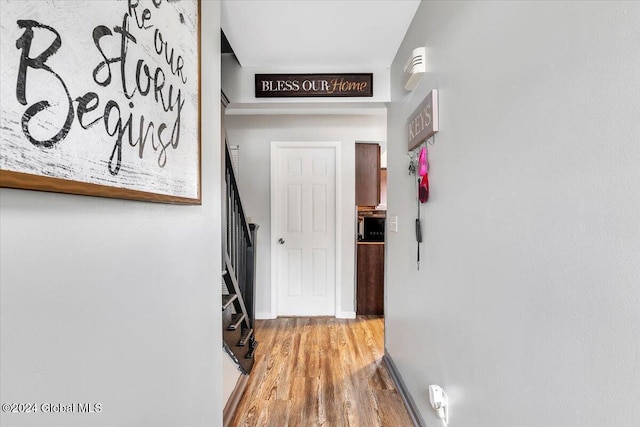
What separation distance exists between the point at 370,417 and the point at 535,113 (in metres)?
1.86

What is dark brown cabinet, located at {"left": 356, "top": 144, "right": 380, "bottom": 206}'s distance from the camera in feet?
11.9

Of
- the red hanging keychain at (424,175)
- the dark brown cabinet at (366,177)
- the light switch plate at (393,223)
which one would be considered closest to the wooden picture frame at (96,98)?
the red hanging keychain at (424,175)

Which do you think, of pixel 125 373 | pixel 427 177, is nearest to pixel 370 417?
pixel 427 177

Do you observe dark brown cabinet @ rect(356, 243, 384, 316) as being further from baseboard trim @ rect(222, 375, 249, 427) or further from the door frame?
baseboard trim @ rect(222, 375, 249, 427)

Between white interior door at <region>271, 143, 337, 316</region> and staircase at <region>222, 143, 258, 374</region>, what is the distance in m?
1.05

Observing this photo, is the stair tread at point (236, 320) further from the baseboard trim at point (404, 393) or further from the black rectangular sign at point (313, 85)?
the black rectangular sign at point (313, 85)

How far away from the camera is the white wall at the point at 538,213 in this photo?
591 millimetres

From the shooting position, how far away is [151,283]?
0.88 meters

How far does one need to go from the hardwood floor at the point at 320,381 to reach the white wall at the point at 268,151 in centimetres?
51

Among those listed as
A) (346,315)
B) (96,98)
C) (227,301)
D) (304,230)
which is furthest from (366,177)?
(96,98)

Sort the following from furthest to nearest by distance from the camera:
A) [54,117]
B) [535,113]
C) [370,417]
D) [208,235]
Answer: [370,417], [208,235], [535,113], [54,117]

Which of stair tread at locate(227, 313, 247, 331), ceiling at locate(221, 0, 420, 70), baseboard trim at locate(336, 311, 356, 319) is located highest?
ceiling at locate(221, 0, 420, 70)

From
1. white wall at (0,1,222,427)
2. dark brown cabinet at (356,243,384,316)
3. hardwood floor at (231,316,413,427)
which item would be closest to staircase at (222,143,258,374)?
hardwood floor at (231,316,413,427)

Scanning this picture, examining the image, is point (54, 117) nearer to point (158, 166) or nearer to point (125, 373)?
point (158, 166)
